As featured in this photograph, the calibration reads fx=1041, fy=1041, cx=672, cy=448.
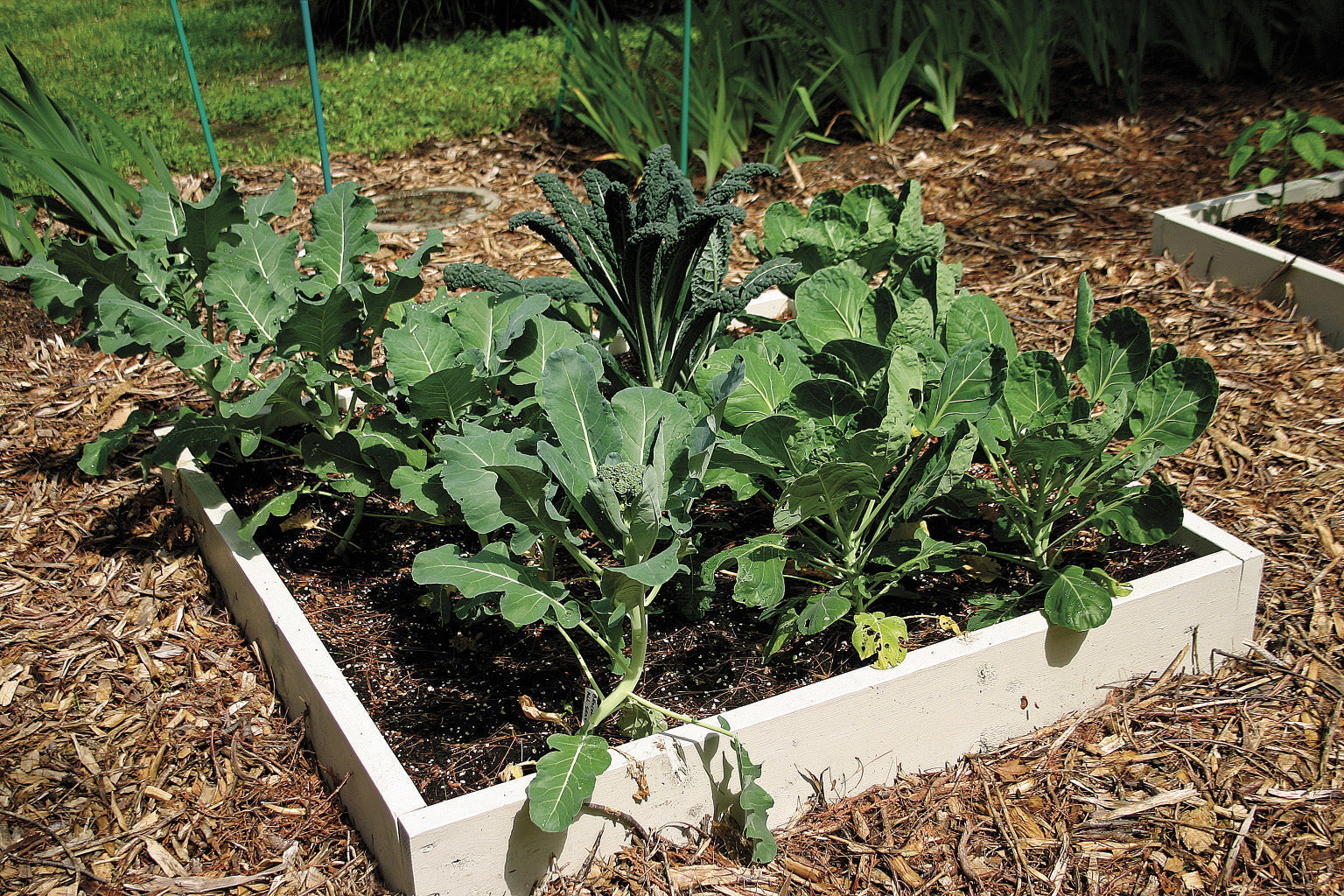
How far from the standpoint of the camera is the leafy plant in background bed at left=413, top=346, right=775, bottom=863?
4.87 feet

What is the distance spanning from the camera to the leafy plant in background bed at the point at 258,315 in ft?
6.20

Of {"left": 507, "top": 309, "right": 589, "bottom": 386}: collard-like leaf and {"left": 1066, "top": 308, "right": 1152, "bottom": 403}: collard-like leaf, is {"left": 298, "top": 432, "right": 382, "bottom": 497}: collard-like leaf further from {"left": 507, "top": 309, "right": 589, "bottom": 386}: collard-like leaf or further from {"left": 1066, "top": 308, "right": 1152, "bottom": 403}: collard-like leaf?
{"left": 1066, "top": 308, "right": 1152, "bottom": 403}: collard-like leaf

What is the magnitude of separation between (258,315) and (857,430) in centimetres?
115

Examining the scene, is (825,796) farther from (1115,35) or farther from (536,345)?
(1115,35)

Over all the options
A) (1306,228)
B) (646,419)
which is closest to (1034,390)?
(646,419)

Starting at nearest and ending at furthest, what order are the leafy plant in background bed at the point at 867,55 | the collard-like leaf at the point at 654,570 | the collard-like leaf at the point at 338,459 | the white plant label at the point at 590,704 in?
the collard-like leaf at the point at 654,570, the white plant label at the point at 590,704, the collard-like leaf at the point at 338,459, the leafy plant in background bed at the point at 867,55

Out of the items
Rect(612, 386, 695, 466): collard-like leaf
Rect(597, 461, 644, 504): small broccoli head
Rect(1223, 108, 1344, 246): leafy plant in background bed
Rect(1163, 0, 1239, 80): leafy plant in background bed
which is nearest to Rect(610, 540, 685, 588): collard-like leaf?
Rect(597, 461, 644, 504): small broccoli head

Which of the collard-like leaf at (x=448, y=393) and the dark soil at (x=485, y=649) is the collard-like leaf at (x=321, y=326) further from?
the dark soil at (x=485, y=649)

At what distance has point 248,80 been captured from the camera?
575 cm

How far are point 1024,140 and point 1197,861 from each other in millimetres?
3372

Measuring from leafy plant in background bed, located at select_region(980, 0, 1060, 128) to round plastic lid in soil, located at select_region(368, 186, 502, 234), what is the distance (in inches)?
84.1

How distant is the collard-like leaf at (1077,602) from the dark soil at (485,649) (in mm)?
225

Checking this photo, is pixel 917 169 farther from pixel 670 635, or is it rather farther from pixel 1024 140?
pixel 670 635

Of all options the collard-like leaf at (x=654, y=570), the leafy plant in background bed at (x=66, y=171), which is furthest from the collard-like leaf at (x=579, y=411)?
the leafy plant in background bed at (x=66, y=171)
